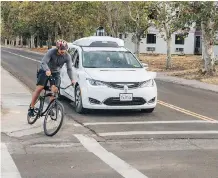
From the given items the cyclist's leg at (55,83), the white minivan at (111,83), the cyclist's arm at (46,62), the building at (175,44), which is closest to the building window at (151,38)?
the building at (175,44)

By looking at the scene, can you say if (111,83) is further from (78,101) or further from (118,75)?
(78,101)

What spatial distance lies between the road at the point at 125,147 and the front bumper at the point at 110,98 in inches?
10.9

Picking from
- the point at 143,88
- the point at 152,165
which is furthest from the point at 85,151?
the point at 143,88

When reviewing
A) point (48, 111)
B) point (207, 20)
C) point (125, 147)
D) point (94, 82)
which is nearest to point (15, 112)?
point (94, 82)

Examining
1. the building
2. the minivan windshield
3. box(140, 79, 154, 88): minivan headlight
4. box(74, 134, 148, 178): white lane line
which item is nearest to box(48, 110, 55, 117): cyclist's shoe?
box(74, 134, 148, 178): white lane line

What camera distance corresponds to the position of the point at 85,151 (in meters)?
7.71

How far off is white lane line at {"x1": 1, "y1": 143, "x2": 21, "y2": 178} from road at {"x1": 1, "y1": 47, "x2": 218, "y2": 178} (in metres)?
0.08

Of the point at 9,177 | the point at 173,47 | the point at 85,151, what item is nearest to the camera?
the point at 9,177

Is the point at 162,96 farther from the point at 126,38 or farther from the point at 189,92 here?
the point at 126,38

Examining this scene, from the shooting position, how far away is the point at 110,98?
11.0 meters

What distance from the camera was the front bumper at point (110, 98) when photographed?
36.1ft

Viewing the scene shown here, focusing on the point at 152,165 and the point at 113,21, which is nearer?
the point at 152,165

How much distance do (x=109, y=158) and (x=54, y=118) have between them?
216 cm

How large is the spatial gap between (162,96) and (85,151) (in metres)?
8.56
